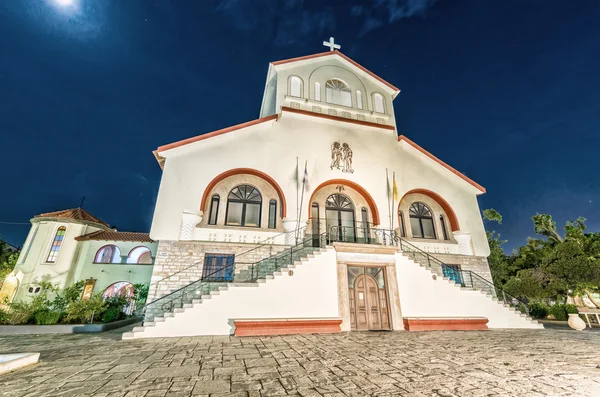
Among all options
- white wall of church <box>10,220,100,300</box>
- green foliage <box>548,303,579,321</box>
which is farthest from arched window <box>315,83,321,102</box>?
green foliage <box>548,303,579,321</box>

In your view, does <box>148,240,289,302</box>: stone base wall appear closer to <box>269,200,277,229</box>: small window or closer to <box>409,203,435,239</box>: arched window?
<box>269,200,277,229</box>: small window

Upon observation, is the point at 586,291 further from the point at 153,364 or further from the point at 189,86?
the point at 189,86

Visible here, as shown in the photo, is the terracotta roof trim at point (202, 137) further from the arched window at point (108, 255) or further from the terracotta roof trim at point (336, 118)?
the arched window at point (108, 255)

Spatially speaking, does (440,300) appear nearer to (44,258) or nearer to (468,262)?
(468,262)

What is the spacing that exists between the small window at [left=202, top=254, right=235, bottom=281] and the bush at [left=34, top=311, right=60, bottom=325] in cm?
646

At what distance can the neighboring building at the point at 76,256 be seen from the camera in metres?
16.7

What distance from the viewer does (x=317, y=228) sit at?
41.2 feet

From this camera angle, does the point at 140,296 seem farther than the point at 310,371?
Yes

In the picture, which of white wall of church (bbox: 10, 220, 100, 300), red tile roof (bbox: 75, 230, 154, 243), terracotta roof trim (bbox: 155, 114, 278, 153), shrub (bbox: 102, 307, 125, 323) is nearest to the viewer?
shrub (bbox: 102, 307, 125, 323)

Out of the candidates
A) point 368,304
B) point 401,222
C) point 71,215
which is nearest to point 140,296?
point 71,215

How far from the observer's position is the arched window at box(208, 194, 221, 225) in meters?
11.4

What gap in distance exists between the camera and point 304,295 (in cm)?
923

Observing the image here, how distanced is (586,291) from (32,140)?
100 meters

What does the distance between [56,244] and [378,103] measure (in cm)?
2537
